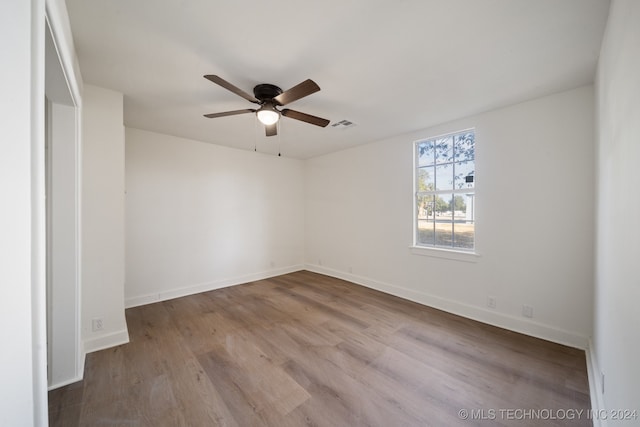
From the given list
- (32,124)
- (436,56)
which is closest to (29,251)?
(32,124)

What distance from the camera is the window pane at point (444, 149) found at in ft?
10.8

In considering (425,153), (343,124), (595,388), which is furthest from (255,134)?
(595,388)

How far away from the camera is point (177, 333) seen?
2.69 meters

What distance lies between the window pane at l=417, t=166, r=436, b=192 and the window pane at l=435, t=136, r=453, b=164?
0.18 meters

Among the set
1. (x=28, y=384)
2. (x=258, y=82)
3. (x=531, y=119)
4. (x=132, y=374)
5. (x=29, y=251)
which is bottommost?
(x=132, y=374)

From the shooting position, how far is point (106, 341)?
239 cm

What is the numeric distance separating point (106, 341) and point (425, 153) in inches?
177

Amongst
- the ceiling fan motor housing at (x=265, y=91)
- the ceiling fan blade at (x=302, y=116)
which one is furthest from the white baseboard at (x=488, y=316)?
the ceiling fan motor housing at (x=265, y=91)

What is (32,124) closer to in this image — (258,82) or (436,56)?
(258,82)

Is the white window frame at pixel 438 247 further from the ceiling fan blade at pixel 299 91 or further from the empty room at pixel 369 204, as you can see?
the ceiling fan blade at pixel 299 91

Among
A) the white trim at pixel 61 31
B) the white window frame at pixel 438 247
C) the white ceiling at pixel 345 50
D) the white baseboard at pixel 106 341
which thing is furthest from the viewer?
the white window frame at pixel 438 247

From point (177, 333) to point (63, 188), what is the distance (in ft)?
5.94

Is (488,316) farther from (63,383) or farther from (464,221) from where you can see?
(63,383)

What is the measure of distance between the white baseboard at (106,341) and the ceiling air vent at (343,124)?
11.4 ft
